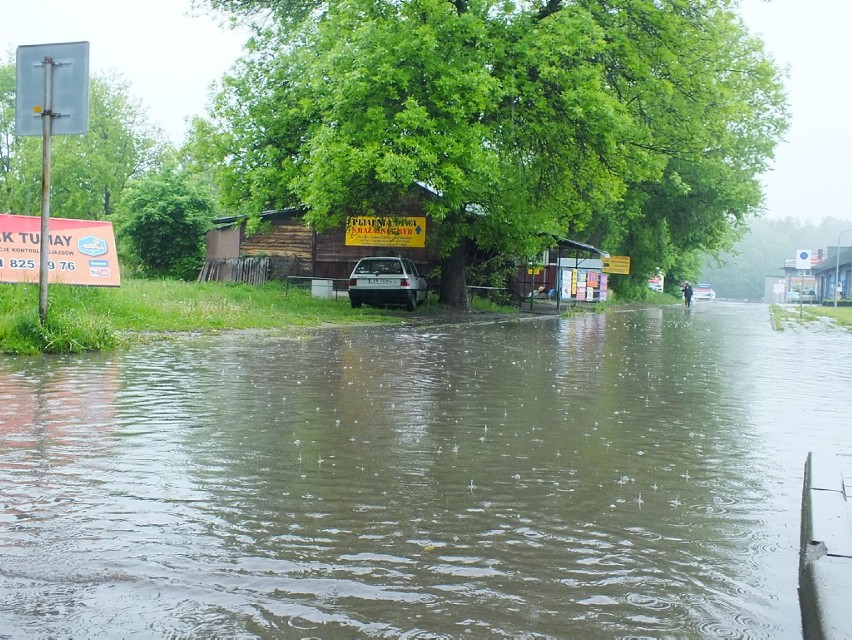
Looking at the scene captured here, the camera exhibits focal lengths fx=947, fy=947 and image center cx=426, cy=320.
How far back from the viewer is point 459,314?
99.5 feet

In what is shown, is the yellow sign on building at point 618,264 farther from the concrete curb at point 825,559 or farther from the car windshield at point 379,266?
the concrete curb at point 825,559

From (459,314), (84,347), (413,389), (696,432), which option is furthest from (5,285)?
(459,314)

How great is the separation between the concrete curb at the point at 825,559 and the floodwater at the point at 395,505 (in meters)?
0.12

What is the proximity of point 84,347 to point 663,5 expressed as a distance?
810 inches

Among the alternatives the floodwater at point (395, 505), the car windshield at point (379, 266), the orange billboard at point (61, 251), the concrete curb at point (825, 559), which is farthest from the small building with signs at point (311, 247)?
the concrete curb at point (825, 559)

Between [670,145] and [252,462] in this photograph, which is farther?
[670,145]

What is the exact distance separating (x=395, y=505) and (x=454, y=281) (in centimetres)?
2749

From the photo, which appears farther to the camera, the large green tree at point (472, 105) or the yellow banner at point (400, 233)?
the yellow banner at point (400, 233)

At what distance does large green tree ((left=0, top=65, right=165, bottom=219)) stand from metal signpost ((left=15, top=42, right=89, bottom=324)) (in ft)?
201

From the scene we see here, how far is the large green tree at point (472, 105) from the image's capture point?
2503cm

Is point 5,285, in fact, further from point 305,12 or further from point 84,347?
point 305,12

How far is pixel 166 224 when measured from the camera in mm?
43906

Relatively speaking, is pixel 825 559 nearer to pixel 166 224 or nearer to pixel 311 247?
pixel 311 247

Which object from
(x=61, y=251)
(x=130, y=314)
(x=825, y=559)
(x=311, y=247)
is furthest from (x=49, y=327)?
(x=311, y=247)
